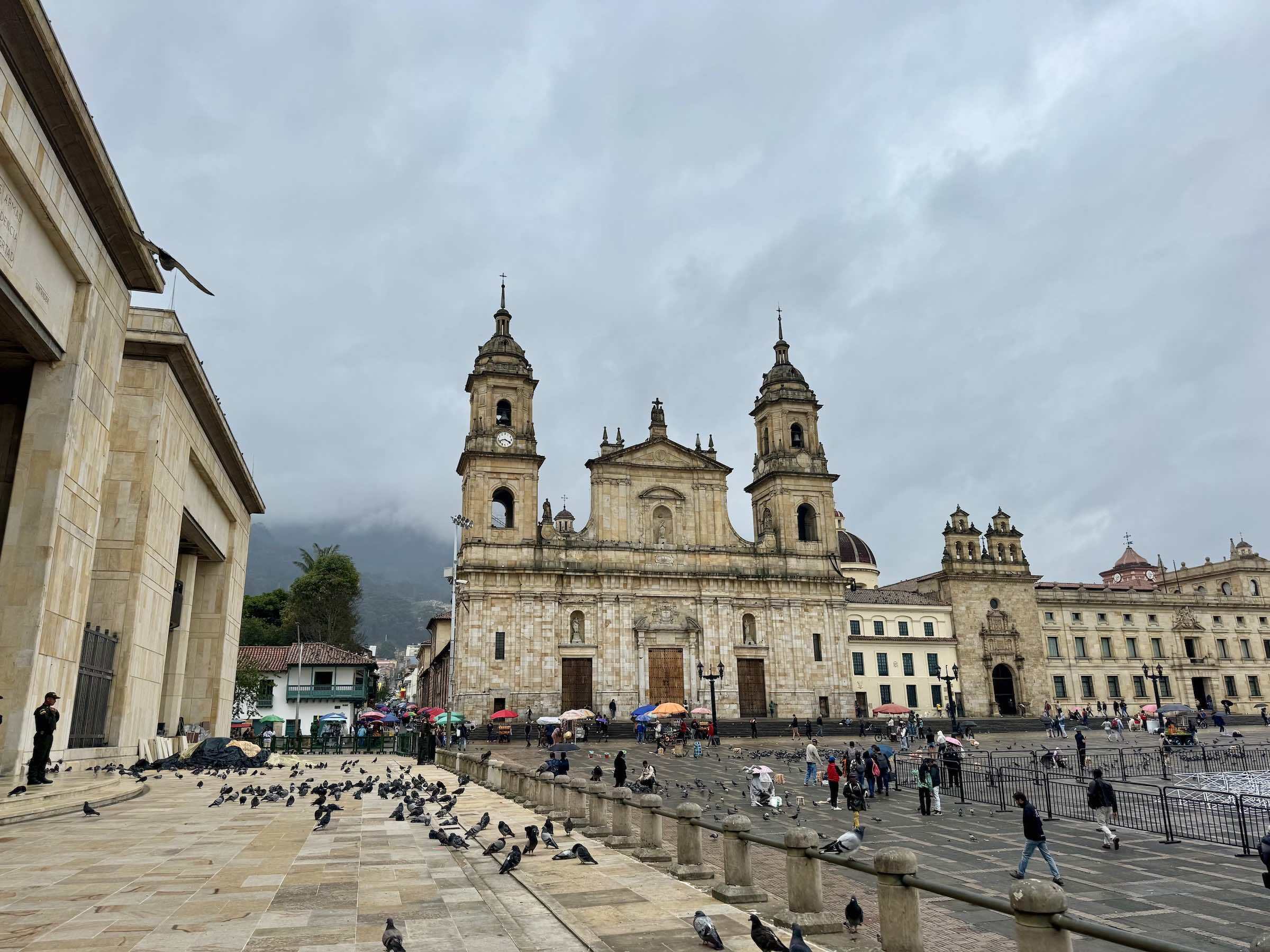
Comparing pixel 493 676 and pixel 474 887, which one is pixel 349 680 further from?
pixel 474 887

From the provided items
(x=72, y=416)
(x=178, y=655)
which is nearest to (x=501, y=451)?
(x=178, y=655)

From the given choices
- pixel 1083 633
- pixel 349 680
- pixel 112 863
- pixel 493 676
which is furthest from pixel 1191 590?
pixel 112 863

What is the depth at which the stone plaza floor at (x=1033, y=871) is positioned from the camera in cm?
996

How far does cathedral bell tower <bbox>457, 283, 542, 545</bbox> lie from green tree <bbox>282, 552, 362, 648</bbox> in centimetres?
2597

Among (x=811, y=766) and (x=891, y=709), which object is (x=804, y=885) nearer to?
(x=811, y=766)

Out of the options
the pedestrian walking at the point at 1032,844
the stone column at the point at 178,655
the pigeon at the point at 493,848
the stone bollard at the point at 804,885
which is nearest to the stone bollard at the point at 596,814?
the pigeon at the point at 493,848

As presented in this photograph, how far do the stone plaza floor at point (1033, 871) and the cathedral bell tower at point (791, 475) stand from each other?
114ft

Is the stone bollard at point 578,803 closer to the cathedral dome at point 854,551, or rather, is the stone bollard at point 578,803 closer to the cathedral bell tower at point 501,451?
the cathedral bell tower at point 501,451

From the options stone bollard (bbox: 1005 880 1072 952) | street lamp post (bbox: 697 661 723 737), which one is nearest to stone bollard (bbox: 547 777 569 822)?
stone bollard (bbox: 1005 880 1072 952)

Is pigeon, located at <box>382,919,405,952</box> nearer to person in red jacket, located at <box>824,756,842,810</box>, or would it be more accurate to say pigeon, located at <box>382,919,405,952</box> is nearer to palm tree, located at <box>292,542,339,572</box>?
person in red jacket, located at <box>824,756,842,810</box>

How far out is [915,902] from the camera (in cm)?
693

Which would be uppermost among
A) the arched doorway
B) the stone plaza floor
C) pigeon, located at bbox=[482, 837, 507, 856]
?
the arched doorway

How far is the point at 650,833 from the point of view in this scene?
11.7m

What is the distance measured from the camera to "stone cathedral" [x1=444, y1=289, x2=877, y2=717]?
49656 millimetres
